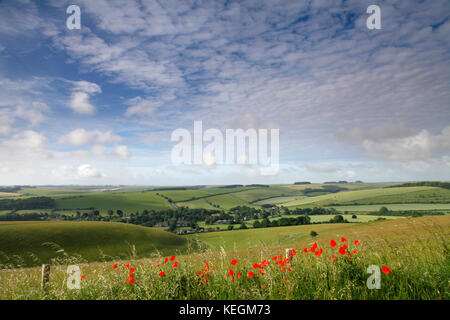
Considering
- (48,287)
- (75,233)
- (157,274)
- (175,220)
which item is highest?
(157,274)

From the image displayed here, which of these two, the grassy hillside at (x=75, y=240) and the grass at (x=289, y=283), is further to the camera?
the grassy hillside at (x=75, y=240)

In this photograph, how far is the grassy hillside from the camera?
4794 cm

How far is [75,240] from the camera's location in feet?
183

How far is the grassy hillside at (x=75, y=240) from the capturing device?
4794 cm

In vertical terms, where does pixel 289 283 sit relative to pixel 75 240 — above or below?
above

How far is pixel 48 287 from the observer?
6.02m

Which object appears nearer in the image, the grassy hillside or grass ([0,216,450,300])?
grass ([0,216,450,300])

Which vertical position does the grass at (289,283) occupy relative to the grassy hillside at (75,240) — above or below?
above

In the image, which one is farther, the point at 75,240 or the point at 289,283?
the point at 75,240

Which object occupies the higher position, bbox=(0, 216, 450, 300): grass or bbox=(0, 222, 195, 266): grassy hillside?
bbox=(0, 216, 450, 300): grass
